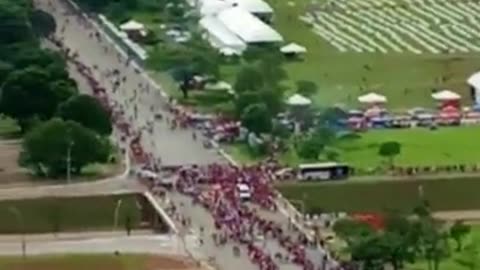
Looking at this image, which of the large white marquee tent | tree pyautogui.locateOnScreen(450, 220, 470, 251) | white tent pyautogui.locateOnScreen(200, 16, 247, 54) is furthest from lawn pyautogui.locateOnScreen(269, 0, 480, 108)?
tree pyautogui.locateOnScreen(450, 220, 470, 251)

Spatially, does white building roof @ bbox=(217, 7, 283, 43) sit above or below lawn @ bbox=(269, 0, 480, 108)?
above

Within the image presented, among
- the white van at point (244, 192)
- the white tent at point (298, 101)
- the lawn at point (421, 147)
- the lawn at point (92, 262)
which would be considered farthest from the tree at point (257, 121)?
the lawn at point (92, 262)

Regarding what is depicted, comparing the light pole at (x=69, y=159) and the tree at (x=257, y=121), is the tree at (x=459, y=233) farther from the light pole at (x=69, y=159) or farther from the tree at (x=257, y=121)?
the tree at (x=257, y=121)

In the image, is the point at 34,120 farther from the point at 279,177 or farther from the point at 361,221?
the point at 361,221

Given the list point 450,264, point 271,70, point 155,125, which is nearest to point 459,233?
point 450,264

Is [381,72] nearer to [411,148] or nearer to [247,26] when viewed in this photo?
[247,26]

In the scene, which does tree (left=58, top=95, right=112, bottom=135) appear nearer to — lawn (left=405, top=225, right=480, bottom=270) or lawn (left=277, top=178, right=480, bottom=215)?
lawn (left=277, top=178, right=480, bottom=215)
